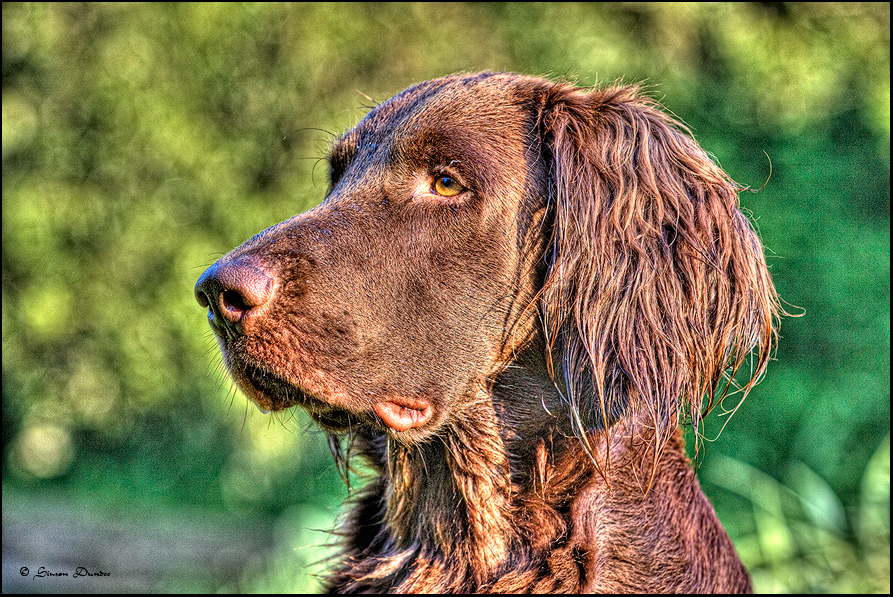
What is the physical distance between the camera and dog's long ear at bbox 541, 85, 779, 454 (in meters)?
2.32

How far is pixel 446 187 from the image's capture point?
2.44 meters

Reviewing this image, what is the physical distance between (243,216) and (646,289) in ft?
16.3

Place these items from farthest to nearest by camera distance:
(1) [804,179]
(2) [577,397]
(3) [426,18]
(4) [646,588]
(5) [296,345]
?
(3) [426,18] < (1) [804,179] < (4) [646,588] < (2) [577,397] < (5) [296,345]

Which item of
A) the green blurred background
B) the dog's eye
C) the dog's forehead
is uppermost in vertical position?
the dog's forehead

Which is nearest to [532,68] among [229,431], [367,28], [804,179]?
[367,28]

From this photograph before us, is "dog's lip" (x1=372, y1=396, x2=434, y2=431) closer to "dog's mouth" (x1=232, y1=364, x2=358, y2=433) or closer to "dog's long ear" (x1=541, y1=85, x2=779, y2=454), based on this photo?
"dog's mouth" (x1=232, y1=364, x2=358, y2=433)

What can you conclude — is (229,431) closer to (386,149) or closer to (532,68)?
(532,68)

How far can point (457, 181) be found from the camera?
2414mm

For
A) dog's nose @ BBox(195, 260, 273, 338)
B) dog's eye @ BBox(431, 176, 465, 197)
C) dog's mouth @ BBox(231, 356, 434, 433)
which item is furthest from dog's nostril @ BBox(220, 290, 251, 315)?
dog's eye @ BBox(431, 176, 465, 197)

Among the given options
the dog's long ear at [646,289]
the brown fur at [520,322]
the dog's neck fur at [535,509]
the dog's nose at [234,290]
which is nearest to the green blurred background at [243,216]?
the dog's neck fur at [535,509]

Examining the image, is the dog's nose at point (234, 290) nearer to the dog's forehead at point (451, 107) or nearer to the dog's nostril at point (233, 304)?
the dog's nostril at point (233, 304)

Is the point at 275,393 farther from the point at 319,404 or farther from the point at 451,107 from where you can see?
the point at 451,107

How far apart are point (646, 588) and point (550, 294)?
0.99 metres

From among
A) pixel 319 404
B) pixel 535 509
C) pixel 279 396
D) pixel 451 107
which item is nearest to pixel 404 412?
pixel 319 404
